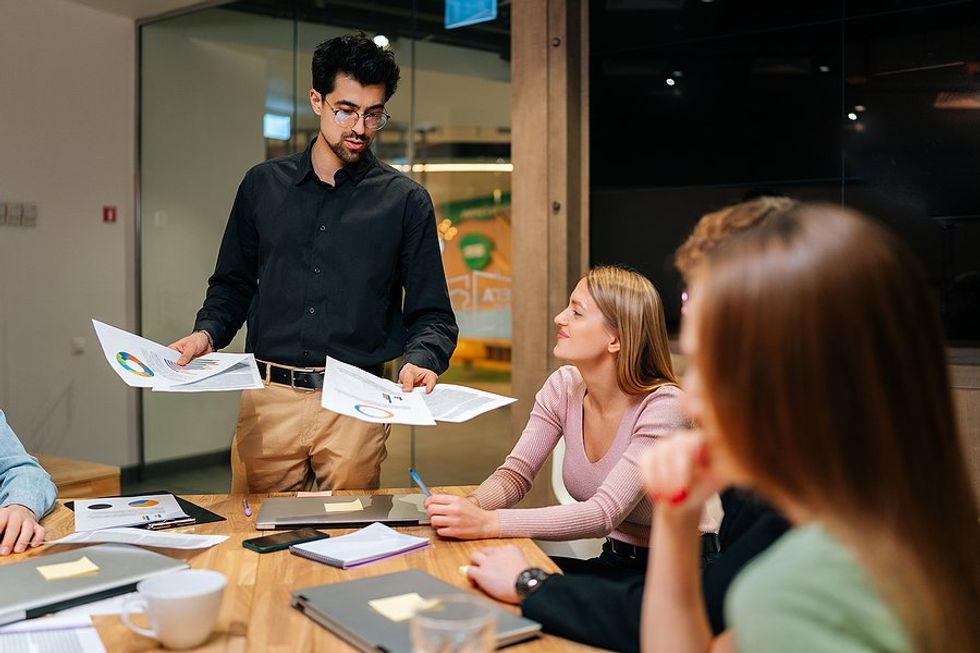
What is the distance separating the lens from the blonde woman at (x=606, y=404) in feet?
6.73

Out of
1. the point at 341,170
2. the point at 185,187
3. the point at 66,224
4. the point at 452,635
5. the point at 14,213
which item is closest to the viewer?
the point at 452,635

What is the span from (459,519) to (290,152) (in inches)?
160

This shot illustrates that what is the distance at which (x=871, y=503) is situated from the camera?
0.79m

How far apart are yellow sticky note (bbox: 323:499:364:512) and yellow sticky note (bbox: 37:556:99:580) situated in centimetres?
53

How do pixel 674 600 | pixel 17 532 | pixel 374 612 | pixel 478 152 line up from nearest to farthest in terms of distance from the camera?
pixel 674 600, pixel 374 612, pixel 17 532, pixel 478 152

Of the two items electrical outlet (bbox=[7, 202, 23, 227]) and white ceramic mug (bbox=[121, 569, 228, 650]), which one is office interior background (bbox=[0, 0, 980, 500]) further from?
white ceramic mug (bbox=[121, 569, 228, 650])

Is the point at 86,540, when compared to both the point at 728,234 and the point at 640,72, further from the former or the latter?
the point at 640,72

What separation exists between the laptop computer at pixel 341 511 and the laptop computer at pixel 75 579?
0.31 meters

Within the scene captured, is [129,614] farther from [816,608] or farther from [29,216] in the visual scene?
[29,216]

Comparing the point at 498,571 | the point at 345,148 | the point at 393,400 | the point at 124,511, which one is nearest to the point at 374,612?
the point at 498,571

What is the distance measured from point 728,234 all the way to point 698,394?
8.0 inches

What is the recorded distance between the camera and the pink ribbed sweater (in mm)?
1849

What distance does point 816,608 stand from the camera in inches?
31.1

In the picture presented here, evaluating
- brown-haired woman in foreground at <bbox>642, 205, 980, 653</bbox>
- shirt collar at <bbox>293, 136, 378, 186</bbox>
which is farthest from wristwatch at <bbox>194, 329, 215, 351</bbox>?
brown-haired woman in foreground at <bbox>642, 205, 980, 653</bbox>
